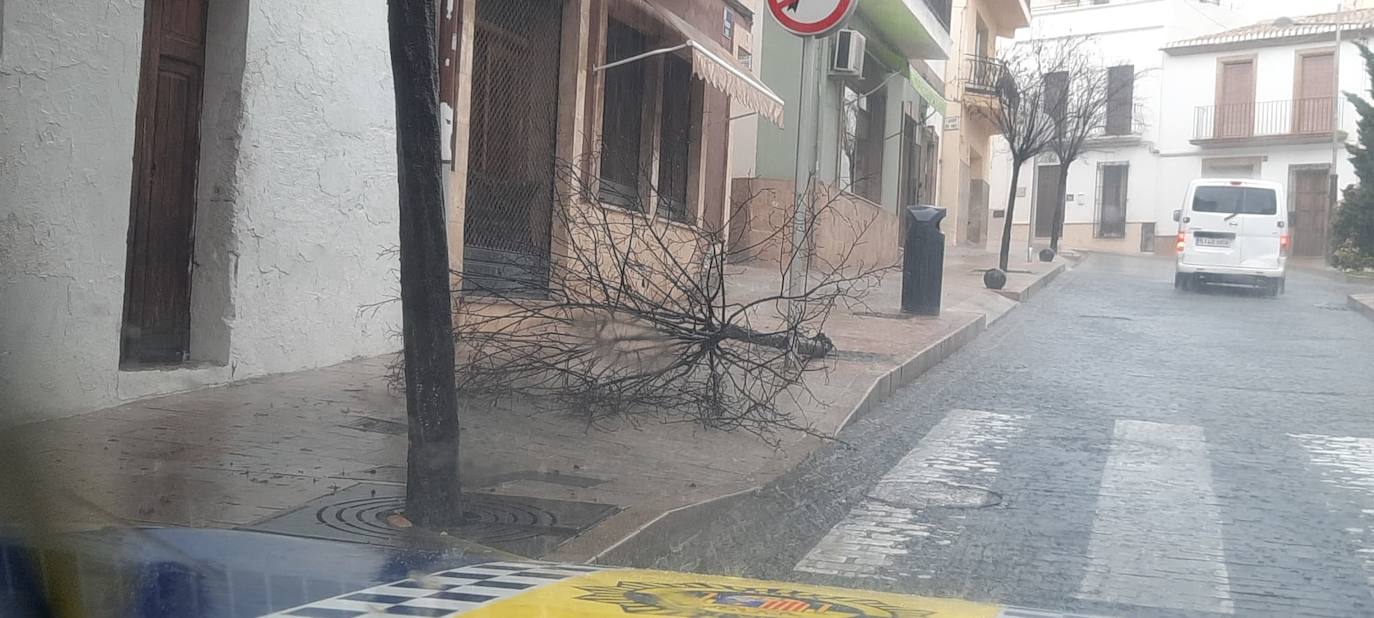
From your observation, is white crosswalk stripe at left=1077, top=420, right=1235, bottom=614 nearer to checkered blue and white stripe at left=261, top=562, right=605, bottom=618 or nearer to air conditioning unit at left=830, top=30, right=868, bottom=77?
checkered blue and white stripe at left=261, top=562, right=605, bottom=618

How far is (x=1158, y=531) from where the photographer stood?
16.3 feet

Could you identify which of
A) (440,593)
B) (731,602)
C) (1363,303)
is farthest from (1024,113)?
(440,593)

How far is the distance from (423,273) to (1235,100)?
40457mm

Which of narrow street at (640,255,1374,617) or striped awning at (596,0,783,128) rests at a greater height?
striped awning at (596,0,783,128)

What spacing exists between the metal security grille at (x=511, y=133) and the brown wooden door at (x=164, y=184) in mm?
2650

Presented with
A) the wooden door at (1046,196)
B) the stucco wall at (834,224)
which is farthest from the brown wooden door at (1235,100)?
the stucco wall at (834,224)

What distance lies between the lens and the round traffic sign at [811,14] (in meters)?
8.34

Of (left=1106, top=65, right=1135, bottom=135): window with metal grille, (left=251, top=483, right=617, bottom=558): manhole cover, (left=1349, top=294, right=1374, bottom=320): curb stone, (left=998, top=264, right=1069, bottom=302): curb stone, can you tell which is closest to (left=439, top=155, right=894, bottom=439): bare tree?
(left=251, top=483, right=617, bottom=558): manhole cover

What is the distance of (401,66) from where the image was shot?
4266mm

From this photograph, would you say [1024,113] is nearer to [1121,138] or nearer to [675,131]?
[675,131]

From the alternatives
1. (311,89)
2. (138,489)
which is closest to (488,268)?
(311,89)

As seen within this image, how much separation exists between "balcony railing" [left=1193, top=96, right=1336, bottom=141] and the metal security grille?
33.2 m

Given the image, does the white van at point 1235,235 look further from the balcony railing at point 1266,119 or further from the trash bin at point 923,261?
the balcony railing at point 1266,119

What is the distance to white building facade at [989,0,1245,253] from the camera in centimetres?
4097
